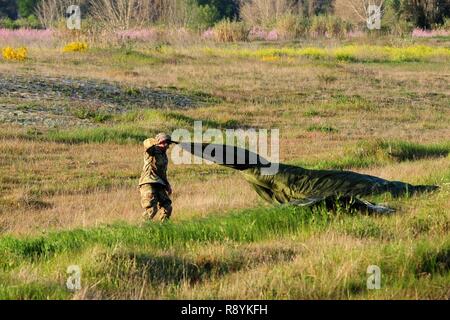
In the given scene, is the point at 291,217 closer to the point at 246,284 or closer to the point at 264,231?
the point at 264,231

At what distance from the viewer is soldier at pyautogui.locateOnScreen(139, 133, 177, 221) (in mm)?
9016

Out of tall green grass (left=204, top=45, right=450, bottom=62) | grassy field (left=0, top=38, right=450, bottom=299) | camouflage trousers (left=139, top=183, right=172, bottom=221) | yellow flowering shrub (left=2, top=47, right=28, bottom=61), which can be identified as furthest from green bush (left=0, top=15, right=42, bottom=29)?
camouflage trousers (left=139, top=183, right=172, bottom=221)

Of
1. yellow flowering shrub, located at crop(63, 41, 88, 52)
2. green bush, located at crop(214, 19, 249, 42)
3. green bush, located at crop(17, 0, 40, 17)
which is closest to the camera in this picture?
yellow flowering shrub, located at crop(63, 41, 88, 52)

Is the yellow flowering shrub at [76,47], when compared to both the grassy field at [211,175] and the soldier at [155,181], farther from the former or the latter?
the soldier at [155,181]

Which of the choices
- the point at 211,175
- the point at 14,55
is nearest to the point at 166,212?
the point at 211,175

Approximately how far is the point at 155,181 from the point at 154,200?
8.6 inches

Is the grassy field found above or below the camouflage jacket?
below

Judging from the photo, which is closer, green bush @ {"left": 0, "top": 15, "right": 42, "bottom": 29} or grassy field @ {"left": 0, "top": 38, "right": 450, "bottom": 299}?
grassy field @ {"left": 0, "top": 38, "right": 450, "bottom": 299}

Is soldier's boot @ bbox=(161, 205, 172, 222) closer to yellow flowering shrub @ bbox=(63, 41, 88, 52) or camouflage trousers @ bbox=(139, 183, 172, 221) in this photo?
camouflage trousers @ bbox=(139, 183, 172, 221)

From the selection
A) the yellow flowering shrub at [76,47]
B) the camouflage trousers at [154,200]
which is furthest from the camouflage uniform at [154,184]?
the yellow flowering shrub at [76,47]

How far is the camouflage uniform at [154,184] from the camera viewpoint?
903 cm

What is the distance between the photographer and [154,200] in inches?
356

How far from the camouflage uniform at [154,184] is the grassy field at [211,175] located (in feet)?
0.96

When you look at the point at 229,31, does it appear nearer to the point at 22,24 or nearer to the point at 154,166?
the point at 22,24
